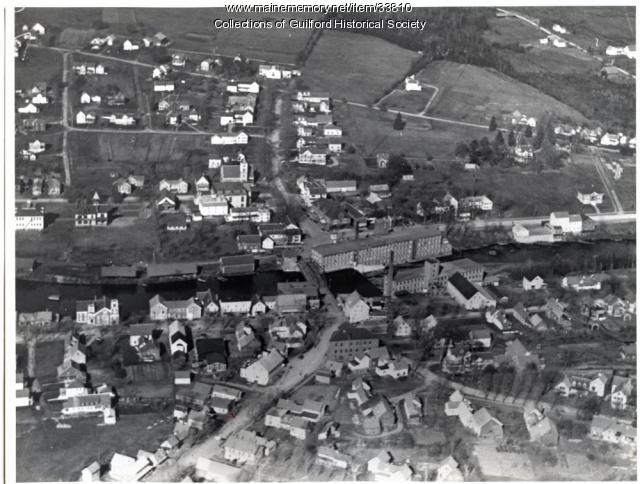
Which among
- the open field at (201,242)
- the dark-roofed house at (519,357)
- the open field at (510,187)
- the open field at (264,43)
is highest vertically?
the open field at (264,43)

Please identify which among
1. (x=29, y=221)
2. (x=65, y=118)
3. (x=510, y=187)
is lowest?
(x=29, y=221)

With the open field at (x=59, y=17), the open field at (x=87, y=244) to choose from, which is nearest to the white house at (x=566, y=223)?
the open field at (x=87, y=244)

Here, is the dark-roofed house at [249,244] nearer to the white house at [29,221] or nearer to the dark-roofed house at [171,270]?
the dark-roofed house at [171,270]

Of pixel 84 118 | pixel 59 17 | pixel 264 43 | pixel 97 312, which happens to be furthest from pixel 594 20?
pixel 97 312

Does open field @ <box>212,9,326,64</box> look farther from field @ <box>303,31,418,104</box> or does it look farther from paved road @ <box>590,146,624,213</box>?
paved road @ <box>590,146,624,213</box>

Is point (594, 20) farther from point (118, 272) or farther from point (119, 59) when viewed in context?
point (118, 272)

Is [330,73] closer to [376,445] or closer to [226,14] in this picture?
[226,14]
